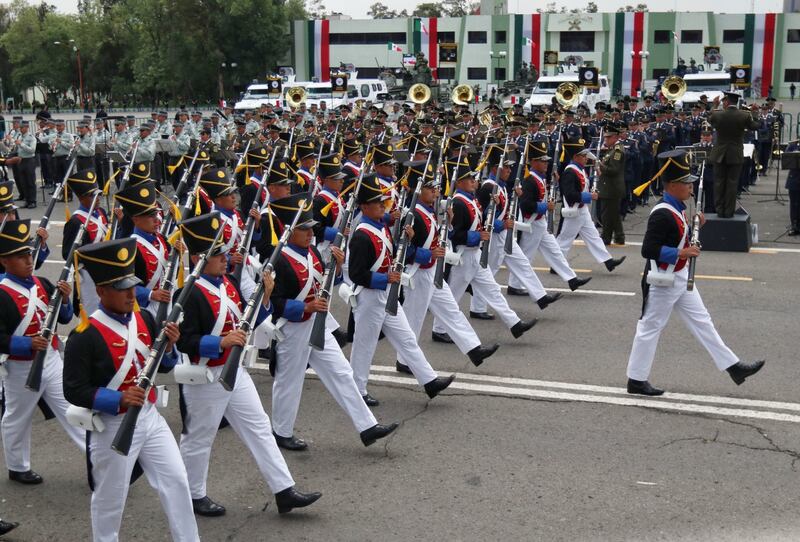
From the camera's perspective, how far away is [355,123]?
24000 mm

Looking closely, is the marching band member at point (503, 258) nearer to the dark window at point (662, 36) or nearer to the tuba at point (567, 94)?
the tuba at point (567, 94)

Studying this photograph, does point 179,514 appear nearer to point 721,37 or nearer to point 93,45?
point 721,37

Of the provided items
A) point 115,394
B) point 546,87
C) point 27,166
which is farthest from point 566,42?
point 115,394

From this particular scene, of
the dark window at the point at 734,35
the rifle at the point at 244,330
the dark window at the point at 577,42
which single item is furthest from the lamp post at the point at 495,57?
the rifle at the point at 244,330

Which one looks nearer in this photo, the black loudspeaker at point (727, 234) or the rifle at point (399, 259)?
the rifle at point (399, 259)

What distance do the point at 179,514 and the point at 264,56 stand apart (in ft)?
219

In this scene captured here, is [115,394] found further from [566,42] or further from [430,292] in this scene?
[566,42]

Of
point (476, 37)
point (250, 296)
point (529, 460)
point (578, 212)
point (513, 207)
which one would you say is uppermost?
point (476, 37)

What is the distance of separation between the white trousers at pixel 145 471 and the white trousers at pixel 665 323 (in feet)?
14.8

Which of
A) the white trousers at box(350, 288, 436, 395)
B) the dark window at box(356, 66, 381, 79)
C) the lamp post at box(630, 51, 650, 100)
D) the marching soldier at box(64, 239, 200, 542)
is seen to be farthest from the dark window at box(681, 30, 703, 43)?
the marching soldier at box(64, 239, 200, 542)

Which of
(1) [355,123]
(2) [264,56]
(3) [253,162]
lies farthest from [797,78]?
(3) [253,162]

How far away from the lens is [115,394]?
4992 millimetres

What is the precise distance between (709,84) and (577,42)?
2781 centimetres

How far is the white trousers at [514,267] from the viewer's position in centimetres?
1114
